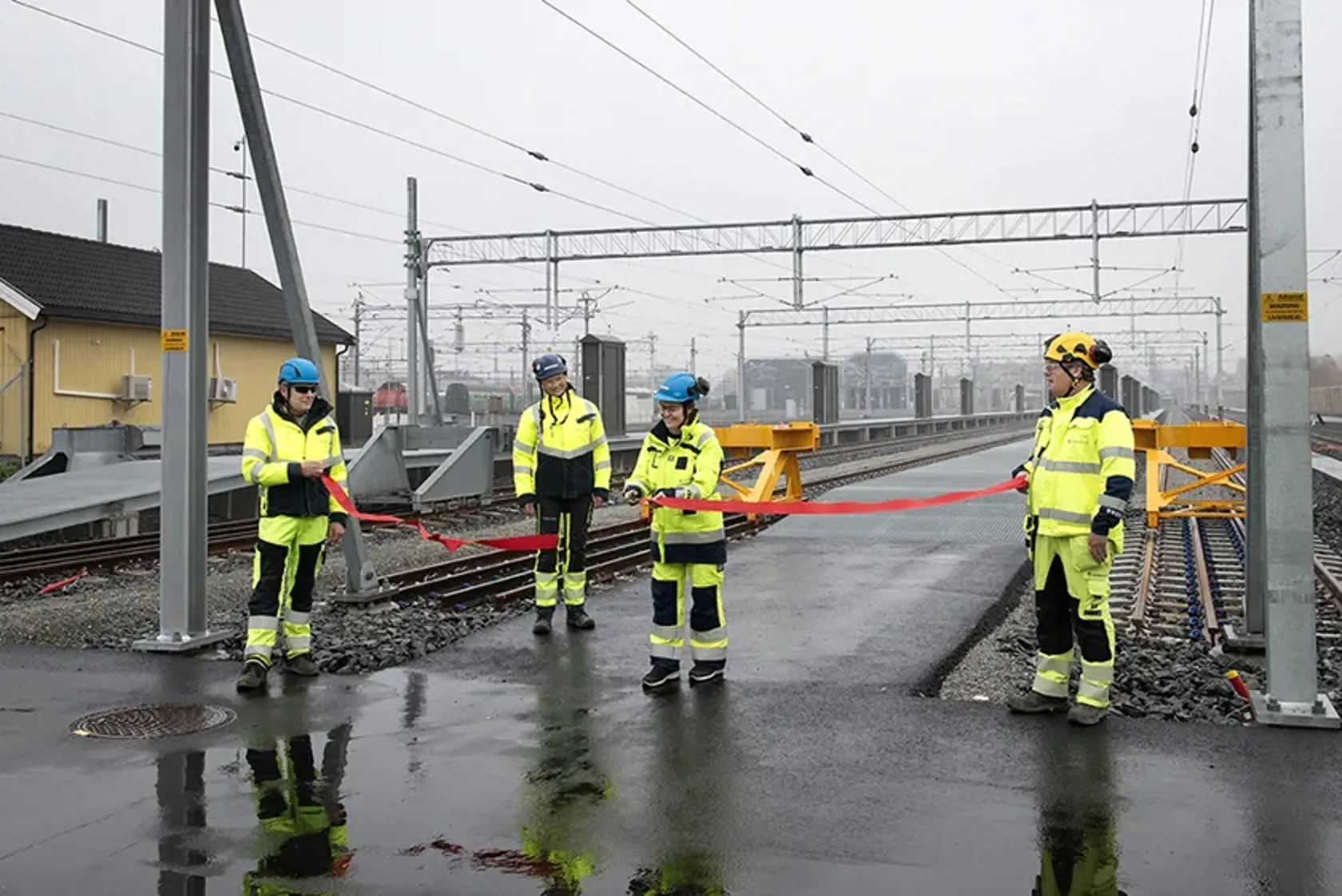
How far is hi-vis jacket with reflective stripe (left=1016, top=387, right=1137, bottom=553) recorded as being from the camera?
6.16 m

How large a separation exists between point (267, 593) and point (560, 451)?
2405 mm

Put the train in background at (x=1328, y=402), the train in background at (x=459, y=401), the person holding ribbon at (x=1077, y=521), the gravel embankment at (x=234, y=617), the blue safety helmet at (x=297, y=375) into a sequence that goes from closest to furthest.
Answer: the person holding ribbon at (x=1077, y=521)
the blue safety helmet at (x=297, y=375)
the gravel embankment at (x=234, y=617)
the train in background at (x=459, y=401)
the train in background at (x=1328, y=402)

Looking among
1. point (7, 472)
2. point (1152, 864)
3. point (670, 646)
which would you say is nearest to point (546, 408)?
point (670, 646)

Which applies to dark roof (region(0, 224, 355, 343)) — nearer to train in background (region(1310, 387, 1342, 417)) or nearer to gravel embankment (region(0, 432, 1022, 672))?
gravel embankment (region(0, 432, 1022, 672))

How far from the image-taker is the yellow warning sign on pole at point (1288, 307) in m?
6.46

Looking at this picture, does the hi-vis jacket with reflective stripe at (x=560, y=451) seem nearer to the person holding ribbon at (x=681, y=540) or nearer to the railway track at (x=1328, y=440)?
the person holding ribbon at (x=681, y=540)

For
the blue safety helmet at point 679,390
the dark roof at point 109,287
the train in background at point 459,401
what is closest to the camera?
the blue safety helmet at point 679,390

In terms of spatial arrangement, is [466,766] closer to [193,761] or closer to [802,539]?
[193,761]

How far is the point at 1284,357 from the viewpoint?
6.46 metres

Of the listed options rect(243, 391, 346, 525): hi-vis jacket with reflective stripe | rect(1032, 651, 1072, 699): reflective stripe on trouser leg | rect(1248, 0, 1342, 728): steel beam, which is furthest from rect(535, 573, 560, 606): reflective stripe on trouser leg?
rect(1248, 0, 1342, 728): steel beam

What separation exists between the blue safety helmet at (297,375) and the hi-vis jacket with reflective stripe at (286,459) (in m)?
0.17

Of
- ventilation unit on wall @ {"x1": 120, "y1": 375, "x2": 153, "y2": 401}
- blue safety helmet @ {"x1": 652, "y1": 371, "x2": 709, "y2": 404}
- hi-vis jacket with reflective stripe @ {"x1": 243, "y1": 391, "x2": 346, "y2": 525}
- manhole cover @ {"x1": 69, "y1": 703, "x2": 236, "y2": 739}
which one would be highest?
ventilation unit on wall @ {"x1": 120, "y1": 375, "x2": 153, "y2": 401}

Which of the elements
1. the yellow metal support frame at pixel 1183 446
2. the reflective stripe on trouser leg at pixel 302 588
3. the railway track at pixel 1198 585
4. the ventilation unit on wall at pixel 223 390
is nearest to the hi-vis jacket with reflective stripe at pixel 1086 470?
the railway track at pixel 1198 585

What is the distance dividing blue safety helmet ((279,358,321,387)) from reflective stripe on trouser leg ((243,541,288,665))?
999 millimetres
